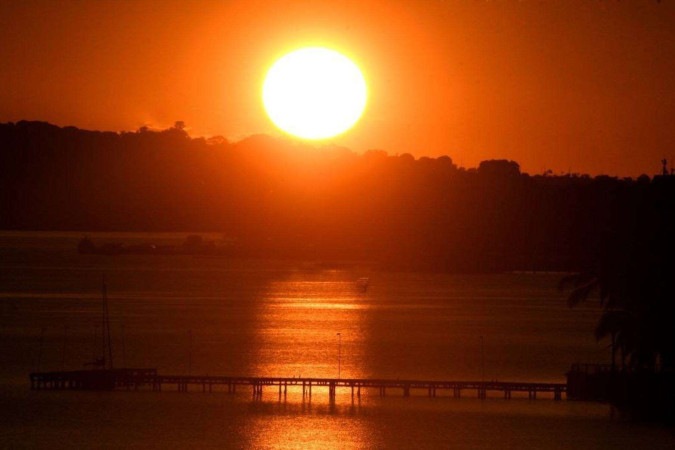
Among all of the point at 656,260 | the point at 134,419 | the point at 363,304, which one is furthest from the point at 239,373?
the point at 363,304

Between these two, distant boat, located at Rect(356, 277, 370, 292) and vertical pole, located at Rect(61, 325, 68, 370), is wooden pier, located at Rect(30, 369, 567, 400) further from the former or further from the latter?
distant boat, located at Rect(356, 277, 370, 292)

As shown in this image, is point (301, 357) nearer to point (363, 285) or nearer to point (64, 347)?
point (64, 347)

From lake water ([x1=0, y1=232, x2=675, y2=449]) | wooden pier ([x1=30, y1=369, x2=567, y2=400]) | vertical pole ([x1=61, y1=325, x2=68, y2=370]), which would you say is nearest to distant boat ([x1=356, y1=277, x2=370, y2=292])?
lake water ([x1=0, y1=232, x2=675, y2=449])

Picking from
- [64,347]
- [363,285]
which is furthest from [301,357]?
[363,285]

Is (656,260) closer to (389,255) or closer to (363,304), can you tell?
(363,304)

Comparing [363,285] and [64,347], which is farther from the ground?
[64,347]

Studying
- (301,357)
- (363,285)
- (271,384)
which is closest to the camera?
(271,384)

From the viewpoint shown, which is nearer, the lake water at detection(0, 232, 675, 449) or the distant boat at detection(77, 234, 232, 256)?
the lake water at detection(0, 232, 675, 449)
